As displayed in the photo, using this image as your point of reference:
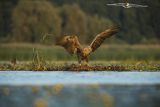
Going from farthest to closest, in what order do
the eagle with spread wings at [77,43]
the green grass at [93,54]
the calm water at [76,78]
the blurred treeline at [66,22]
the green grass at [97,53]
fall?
the blurred treeline at [66,22] < the green grass at [97,53] < the green grass at [93,54] < the eagle with spread wings at [77,43] < the calm water at [76,78]

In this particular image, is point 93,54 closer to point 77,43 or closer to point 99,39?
point 99,39

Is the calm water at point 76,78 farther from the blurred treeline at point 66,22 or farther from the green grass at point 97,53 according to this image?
the blurred treeline at point 66,22

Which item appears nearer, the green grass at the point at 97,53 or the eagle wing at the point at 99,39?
the eagle wing at the point at 99,39

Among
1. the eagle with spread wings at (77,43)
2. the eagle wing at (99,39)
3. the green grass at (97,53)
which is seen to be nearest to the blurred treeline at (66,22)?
the green grass at (97,53)

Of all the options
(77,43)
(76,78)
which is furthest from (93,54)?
(76,78)

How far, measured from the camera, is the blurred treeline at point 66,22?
29625 mm

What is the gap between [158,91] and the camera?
47.3ft

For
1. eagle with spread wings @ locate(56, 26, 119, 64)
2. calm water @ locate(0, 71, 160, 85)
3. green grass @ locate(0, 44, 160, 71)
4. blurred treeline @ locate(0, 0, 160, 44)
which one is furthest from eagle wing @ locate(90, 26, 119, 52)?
blurred treeline @ locate(0, 0, 160, 44)

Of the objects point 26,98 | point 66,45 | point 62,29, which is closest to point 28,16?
point 62,29

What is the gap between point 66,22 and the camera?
3080 cm

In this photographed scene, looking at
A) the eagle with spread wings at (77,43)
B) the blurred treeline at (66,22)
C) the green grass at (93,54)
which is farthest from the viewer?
the blurred treeline at (66,22)

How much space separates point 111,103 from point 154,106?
0.89m

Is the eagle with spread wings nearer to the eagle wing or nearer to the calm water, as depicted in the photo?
the eagle wing

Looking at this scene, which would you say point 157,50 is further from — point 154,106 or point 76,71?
point 154,106
